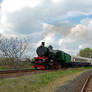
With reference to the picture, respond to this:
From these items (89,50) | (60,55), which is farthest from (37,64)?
(89,50)

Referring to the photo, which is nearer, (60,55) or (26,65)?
(60,55)

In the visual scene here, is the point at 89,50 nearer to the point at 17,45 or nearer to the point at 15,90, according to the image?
the point at 17,45

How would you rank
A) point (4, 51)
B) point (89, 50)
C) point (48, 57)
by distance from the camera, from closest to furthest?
point (48, 57) → point (4, 51) → point (89, 50)

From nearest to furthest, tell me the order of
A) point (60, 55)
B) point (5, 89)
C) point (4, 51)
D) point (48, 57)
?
point (5, 89) → point (48, 57) → point (60, 55) → point (4, 51)

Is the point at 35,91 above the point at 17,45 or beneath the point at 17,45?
beneath

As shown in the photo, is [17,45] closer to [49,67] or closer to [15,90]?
[49,67]

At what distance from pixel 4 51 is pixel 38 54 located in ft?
25.5

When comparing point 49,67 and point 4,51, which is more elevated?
point 4,51

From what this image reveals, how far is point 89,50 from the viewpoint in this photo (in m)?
146

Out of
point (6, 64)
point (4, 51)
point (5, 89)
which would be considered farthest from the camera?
point (6, 64)

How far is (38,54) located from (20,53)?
6.35 meters

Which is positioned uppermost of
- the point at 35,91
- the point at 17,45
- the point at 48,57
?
the point at 17,45

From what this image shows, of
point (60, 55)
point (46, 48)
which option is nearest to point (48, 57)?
point (46, 48)

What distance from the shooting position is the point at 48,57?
2191 cm
